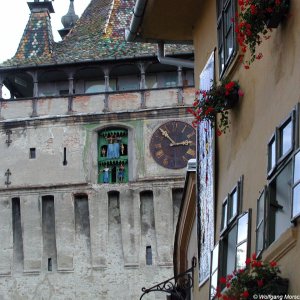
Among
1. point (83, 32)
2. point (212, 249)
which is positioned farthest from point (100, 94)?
point (212, 249)

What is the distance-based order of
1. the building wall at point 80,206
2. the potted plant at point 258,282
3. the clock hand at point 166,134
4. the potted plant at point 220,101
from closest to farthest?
the potted plant at point 258,282 → the potted plant at point 220,101 → the building wall at point 80,206 → the clock hand at point 166,134

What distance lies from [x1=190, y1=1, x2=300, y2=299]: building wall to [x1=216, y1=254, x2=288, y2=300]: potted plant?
2.2 inches

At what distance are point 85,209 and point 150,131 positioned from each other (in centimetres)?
267

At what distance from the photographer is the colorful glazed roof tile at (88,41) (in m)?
34.5

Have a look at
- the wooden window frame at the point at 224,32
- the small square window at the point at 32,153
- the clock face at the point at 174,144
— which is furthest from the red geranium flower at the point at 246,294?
the small square window at the point at 32,153

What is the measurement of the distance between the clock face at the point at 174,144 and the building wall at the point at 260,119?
2350 centimetres

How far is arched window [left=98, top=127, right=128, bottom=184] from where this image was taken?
1294 inches

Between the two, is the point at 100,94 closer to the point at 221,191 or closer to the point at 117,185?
the point at 117,185

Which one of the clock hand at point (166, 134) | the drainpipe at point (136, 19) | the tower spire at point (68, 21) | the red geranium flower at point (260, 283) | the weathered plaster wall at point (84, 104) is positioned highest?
the tower spire at point (68, 21)

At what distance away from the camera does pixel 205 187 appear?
9008 millimetres

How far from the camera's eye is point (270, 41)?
22.7ft

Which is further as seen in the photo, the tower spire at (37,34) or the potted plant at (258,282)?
the tower spire at (37,34)

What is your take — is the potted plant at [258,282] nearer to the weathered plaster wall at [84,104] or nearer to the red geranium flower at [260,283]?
the red geranium flower at [260,283]

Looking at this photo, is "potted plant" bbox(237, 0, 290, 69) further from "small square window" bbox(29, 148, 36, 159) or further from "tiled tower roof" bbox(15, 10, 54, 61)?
"tiled tower roof" bbox(15, 10, 54, 61)
